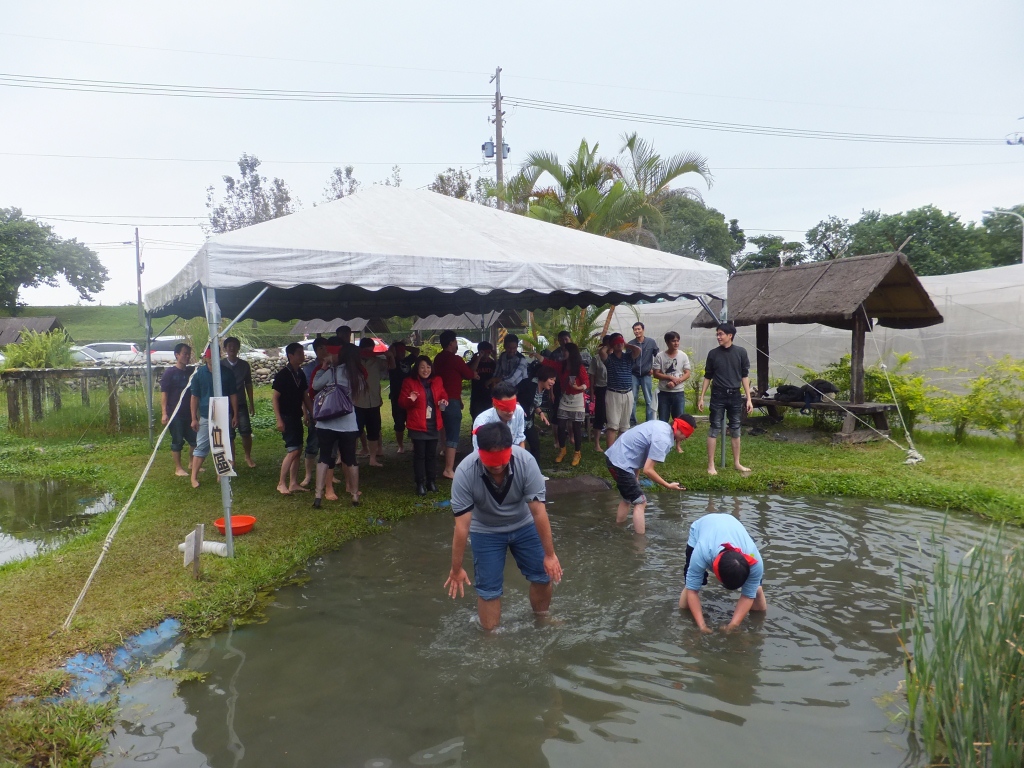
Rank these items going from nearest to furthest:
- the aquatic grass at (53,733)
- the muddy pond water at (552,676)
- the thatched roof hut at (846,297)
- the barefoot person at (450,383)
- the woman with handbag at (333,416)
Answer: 1. the aquatic grass at (53,733)
2. the muddy pond water at (552,676)
3. the woman with handbag at (333,416)
4. the barefoot person at (450,383)
5. the thatched roof hut at (846,297)

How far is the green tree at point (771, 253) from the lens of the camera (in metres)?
40.4

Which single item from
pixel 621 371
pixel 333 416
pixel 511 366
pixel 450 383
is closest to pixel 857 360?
pixel 621 371

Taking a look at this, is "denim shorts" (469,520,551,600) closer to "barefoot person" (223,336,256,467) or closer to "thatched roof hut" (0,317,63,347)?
"barefoot person" (223,336,256,467)

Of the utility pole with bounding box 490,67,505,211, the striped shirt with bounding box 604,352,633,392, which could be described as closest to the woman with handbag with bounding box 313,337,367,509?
the striped shirt with bounding box 604,352,633,392

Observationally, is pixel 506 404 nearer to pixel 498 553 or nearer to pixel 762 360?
pixel 498 553

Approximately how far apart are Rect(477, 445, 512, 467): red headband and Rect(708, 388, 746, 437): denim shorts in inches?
222

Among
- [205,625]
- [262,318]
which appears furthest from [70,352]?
[205,625]

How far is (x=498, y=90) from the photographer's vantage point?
22312 mm

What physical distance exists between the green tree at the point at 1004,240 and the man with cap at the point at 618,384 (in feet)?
118

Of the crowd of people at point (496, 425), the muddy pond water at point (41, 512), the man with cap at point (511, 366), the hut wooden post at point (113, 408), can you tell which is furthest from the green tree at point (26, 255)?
the man with cap at point (511, 366)

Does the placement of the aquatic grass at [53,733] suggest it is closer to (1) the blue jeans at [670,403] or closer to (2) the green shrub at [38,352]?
(1) the blue jeans at [670,403]

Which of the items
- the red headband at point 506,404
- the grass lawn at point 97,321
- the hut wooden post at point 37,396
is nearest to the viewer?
the red headband at point 506,404

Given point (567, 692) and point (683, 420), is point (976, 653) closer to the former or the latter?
point (567, 692)

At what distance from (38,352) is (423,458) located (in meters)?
10.5
